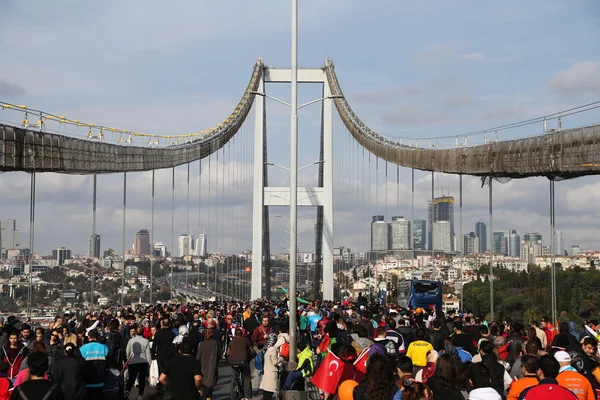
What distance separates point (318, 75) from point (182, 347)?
5326 cm

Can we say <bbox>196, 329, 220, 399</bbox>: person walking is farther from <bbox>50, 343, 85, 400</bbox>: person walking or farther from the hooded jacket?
<bbox>50, 343, 85, 400</bbox>: person walking

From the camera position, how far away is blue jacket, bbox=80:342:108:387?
1079cm

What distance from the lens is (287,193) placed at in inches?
2420

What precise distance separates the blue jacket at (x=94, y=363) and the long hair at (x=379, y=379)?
4.09m

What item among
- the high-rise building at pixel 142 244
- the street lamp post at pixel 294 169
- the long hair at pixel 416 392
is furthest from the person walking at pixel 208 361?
the high-rise building at pixel 142 244

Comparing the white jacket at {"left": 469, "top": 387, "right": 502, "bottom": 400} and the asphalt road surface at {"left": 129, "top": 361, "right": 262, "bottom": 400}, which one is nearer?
the white jacket at {"left": 469, "top": 387, "right": 502, "bottom": 400}

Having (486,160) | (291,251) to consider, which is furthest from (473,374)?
(486,160)

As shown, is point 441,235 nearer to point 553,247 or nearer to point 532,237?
point 532,237

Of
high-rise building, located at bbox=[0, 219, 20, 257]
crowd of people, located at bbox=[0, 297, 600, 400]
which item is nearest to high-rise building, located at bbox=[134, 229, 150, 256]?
high-rise building, located at bbox=[0, 219, 20, 257]

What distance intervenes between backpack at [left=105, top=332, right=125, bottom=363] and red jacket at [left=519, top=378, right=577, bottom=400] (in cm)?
707

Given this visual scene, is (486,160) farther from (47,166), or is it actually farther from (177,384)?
(177,384)

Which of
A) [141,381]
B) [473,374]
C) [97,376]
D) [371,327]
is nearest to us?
[473,374]

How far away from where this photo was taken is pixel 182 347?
10.2 meters

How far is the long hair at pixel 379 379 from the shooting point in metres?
7.72
